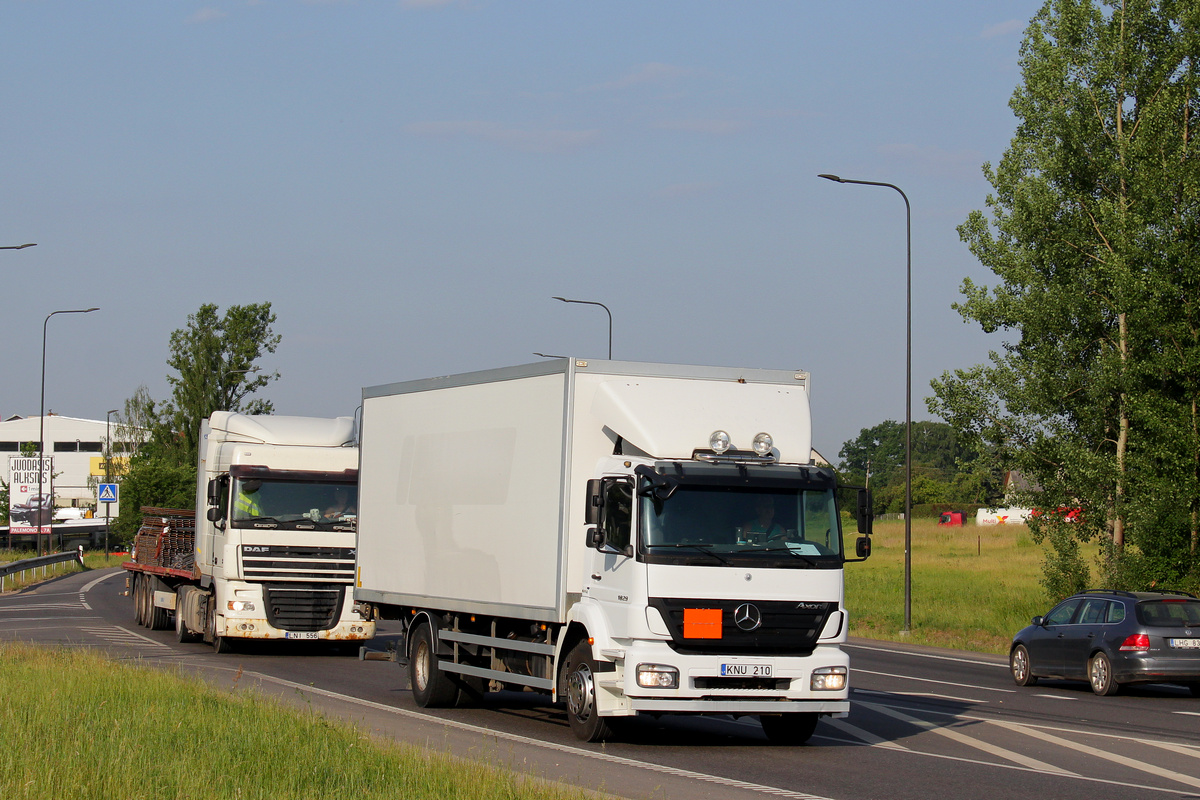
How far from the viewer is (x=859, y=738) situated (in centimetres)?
1319

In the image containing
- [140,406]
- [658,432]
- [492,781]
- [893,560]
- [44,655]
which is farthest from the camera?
[140,406]

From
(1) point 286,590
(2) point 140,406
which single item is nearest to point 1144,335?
(1) point 286,590

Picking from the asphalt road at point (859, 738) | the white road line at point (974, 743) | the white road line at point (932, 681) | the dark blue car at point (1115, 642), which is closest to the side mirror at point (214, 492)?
the asphalt road at point (859, 738)

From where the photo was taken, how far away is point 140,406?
3797 inches

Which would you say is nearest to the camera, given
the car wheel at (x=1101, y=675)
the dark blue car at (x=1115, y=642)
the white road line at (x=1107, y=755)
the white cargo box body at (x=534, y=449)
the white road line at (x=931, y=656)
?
the white road line at (x=1107, y=755)

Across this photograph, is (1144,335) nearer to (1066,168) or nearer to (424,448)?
(1066,168)

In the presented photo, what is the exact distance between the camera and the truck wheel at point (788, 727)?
1262 cm

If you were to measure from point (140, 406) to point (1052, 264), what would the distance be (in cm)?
7658

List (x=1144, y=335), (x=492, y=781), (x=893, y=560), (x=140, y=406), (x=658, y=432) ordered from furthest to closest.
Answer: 1. (x=140, y=406)
2. (x=893, y=560)
3. (x=1144, y=335)
4. (x=658, y=432)
5. (x=492, y=781)

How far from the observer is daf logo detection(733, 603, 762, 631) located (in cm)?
1158

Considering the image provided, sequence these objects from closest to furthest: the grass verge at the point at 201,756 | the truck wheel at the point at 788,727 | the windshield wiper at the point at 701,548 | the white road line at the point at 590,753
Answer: the grass verge at the point at 201,756 → the white road line at the point at 590,753 → the windshield wiper at the point at 701,548 → the truck wheel at the point at 788,727

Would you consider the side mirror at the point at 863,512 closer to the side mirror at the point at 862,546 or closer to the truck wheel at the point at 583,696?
the side mirror at the point at 862,546

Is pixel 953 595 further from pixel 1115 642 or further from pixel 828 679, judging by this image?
pixel 828 679

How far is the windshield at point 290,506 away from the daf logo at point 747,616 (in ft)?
36.2
